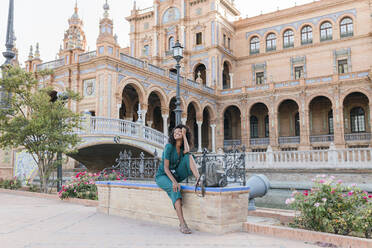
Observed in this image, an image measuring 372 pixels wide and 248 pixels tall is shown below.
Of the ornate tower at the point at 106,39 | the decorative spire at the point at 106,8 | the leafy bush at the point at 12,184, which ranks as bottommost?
the leafy bush at the point at 12,184

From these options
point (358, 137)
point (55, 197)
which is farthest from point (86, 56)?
point (358, 137)

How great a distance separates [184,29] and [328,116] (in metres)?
15.9

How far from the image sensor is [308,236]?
4.50m

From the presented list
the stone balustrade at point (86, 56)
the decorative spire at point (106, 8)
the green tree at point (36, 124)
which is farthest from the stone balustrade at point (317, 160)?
the decorative spire at point (106, 8)

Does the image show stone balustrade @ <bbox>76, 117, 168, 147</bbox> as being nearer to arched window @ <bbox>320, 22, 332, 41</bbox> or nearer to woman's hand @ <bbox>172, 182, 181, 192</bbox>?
woman's hand @ <bbox>172, 182, 181, 192</bbox>

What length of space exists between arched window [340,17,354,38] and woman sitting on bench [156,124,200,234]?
30307mm

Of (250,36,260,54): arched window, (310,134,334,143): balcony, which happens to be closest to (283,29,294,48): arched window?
(250,36,260,54): arched window

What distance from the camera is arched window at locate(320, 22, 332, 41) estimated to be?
103ft

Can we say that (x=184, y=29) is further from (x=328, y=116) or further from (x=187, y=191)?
(x=187, y=191)

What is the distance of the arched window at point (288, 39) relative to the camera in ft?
108

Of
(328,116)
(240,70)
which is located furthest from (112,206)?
(240,70)

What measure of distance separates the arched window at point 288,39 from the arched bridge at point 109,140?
20.4m

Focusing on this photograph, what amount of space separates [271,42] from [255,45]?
1683mm

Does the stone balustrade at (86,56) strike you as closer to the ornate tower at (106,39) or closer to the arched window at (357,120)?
the ornate tower at (106,39)
